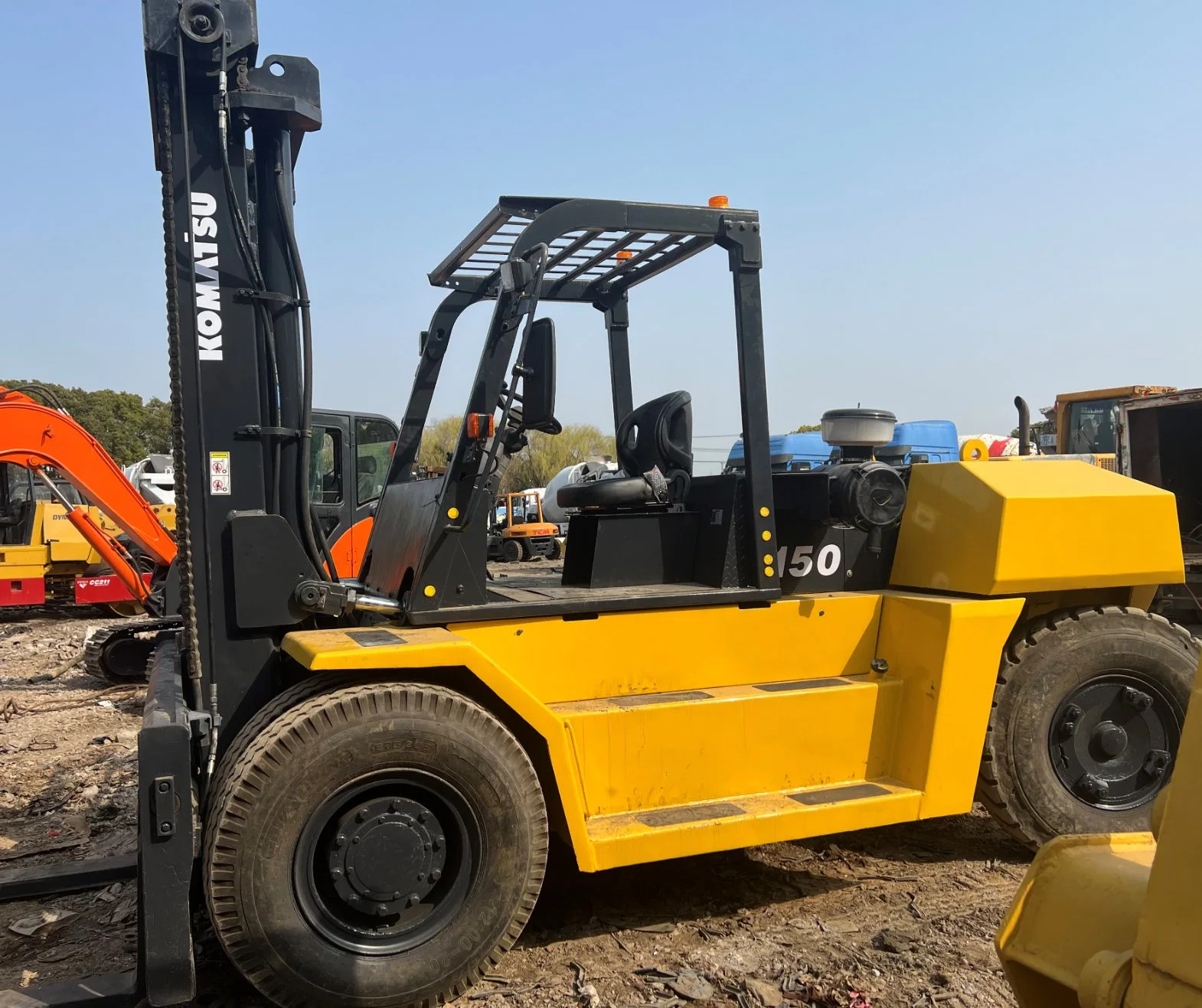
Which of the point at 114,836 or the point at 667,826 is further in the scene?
the point at 114,836

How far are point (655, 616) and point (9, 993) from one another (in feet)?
8.65

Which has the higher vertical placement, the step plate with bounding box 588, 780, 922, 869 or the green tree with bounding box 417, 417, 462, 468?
the green tree with bounding box 417, 417, 462, 468

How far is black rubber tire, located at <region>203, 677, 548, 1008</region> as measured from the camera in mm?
3393

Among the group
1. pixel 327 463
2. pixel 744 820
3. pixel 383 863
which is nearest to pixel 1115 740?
pixel 744 820

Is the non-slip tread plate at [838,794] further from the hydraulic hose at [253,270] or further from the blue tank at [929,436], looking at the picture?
the blue tank at [929,436]

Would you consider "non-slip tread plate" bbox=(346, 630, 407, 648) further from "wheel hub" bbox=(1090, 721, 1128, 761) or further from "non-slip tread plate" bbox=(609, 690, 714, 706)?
"wheel hub" bbox=(1090, 721, 1128, 761)

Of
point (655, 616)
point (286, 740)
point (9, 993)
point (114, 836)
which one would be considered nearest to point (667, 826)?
point (655, 616)

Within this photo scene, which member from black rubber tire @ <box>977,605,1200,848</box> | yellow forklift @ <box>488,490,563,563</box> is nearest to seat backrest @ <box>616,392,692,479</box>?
black rubber tire @ <box>977,605,1200,848</box>

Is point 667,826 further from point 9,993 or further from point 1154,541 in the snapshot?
point 1154,541

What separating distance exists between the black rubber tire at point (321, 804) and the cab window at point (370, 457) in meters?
6.92

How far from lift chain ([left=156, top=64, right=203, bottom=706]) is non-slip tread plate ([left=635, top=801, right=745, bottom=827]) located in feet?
6.02

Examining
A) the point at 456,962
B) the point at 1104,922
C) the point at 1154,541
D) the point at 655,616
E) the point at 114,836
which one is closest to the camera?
the point at 1104,922

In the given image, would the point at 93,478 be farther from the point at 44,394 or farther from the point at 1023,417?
the point at 1023,417

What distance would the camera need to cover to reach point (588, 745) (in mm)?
3975
